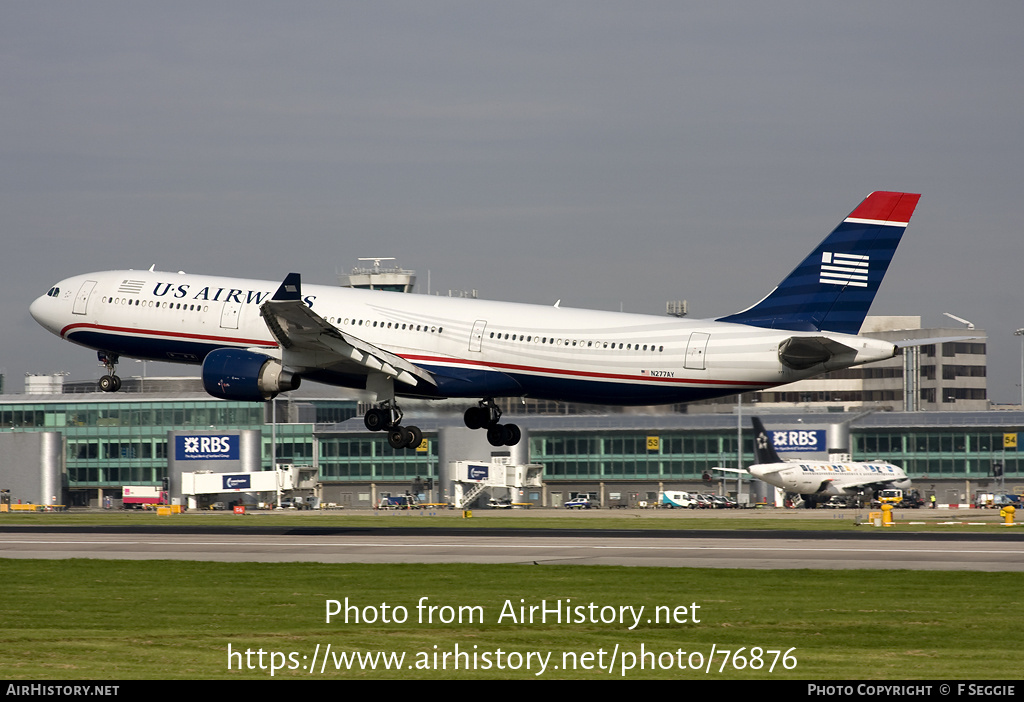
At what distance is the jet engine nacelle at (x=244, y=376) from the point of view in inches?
1954

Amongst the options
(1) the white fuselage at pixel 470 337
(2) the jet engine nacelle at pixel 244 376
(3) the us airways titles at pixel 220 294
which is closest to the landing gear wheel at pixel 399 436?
(1) the white fuselage at pixel 470 337

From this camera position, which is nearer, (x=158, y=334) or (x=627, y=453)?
(x=158, y=334)

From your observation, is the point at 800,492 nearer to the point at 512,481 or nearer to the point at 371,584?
the point at 512,481

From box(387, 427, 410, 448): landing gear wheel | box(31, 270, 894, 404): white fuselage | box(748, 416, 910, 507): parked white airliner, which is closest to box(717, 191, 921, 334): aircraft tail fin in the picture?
box(31, 270, 894, 404): white fuselage

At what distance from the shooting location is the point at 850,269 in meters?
46.8

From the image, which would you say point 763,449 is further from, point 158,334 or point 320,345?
point 158,334

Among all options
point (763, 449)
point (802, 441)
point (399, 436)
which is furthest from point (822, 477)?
point (399, 436)

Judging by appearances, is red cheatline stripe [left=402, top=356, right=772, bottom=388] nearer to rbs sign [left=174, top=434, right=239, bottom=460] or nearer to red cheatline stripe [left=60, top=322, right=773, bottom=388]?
red cheatline stripe [left=60, top=322, right=773, bottom=388]

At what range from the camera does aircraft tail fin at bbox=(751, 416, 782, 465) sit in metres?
118

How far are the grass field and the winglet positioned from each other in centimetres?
1024

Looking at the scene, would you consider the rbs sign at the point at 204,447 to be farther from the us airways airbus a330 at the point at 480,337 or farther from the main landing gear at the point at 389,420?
the main landing gear at the point at 389,420

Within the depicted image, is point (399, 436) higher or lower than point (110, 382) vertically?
lower

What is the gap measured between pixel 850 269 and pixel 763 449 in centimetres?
7375
